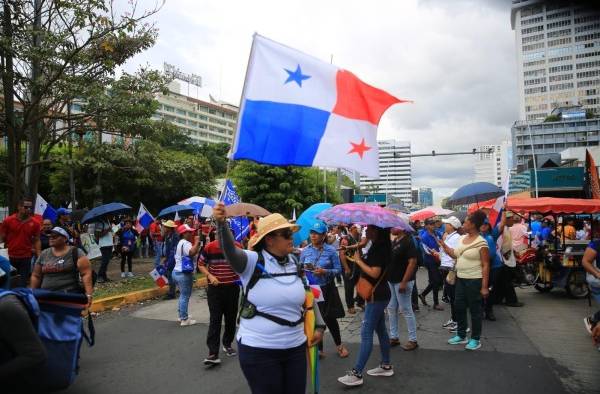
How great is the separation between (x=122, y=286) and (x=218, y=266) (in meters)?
6.44

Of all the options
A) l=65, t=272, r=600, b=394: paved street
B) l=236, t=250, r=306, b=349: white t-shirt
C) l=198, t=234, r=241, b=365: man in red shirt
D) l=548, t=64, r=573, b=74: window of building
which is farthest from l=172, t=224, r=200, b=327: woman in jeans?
l=548, t=64, r=573, b=74: window of building

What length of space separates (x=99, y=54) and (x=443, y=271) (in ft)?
32.6

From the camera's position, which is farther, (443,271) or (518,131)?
(518,131)

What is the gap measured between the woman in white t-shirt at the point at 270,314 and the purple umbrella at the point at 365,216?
1905 mm

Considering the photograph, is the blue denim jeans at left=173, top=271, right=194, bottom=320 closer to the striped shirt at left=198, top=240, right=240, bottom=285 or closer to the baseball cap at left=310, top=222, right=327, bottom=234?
the striped shirt at left=198, top=240, right=240, bottom=285

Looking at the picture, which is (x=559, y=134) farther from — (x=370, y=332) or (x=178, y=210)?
(x=370, y=332)

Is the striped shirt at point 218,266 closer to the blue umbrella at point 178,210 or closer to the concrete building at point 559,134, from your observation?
the blue umbrella at point 178,210

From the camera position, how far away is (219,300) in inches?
222

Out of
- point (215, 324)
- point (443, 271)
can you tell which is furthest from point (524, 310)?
point (215, 324)

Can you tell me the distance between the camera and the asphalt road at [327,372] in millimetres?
4645

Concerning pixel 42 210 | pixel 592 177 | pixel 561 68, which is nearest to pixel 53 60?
pixel 42 210

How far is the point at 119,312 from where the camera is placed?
8820 mm

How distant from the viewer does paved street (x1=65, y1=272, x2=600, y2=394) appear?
470 centimetres

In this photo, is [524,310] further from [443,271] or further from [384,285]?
[384,285]
